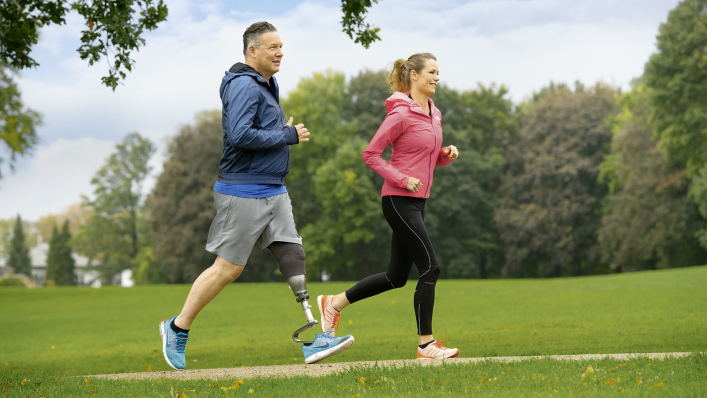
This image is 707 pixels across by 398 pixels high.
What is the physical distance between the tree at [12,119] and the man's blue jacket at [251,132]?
20799mm

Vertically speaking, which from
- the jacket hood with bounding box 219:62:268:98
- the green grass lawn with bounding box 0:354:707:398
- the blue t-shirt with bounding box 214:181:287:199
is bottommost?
the green grass lawn with bounding box 0:354:707:398

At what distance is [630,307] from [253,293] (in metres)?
14.3

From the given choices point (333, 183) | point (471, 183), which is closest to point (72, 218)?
point (333, 183)

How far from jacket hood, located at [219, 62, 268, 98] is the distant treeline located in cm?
3352

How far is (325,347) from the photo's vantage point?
539 cm

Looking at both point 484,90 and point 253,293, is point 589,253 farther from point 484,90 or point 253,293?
point 253,293

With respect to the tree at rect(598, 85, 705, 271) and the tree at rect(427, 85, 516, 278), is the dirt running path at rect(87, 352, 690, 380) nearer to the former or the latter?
the tree at rect(598, 85, 705, 271)

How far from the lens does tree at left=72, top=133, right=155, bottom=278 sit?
198ft

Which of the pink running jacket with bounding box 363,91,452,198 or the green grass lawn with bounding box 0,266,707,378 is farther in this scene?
the green grass lawn with bounding box 0,266,707,378

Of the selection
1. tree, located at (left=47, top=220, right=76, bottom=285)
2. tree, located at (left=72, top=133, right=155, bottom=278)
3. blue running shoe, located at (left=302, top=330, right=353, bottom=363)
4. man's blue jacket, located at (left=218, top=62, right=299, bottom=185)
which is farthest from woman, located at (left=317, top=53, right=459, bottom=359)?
tree, located at (left=47, top=220, right=76, bottom=285)

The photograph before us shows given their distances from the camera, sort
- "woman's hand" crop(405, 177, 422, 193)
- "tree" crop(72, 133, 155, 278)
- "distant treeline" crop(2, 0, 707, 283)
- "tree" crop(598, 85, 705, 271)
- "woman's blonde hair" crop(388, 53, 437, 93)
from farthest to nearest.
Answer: "tree" crop(72, 133, 155, 278)
"distant treeline" crop(2, 0, 707, 283)
"tree" crop(598, 85, 705, 271)
"woman's blonde hair" crop(388, 53, 437, 93)
"woman's hand" crop(405, 177, 422, 193)

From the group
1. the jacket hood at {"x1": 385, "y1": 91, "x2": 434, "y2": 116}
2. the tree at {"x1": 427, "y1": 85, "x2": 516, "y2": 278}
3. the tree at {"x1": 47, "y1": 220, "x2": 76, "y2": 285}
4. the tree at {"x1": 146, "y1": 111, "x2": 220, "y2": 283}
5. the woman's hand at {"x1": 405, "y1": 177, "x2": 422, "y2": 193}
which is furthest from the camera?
the tree at {"x1": 47, "y1": 220, "x2": 76, "y2": 285}

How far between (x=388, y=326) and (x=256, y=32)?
755 centimetres

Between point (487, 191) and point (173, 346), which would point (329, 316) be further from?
point (487, 191)
